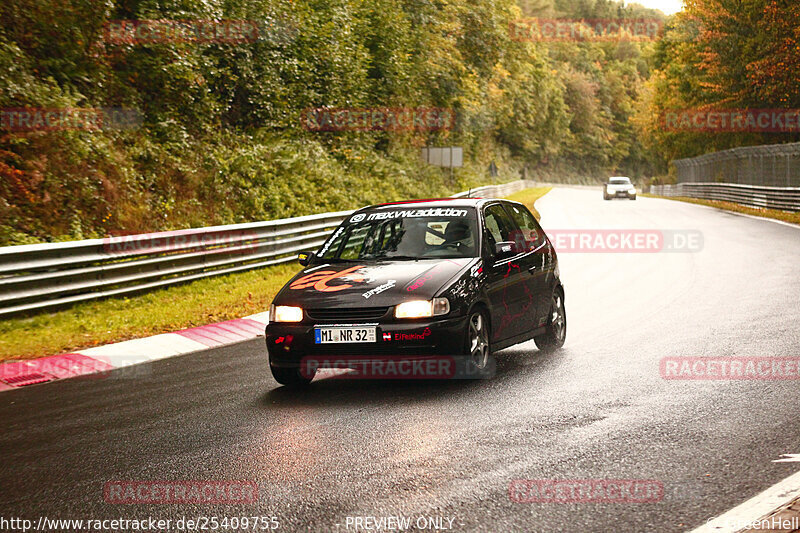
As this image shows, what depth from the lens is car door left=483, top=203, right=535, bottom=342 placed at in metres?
8.19

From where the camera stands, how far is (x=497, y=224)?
900 cm

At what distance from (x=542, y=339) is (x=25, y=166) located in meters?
9.91

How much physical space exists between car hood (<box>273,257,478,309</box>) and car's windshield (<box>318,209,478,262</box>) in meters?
0.21

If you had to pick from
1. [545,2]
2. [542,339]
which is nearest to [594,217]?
[542,339]

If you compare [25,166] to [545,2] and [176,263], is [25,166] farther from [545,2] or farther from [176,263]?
[545,2]

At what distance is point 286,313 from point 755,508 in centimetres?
424

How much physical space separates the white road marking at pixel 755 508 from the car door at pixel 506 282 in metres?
3.60

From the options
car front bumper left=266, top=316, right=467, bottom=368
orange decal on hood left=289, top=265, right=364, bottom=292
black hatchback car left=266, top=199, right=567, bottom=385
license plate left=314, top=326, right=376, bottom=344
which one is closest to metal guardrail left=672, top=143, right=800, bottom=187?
black hatchback car left=266, top=199, right=567, bottom=385

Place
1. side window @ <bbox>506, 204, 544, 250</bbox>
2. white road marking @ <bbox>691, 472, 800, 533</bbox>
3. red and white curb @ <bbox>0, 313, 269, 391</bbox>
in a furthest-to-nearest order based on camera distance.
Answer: side window @ <bbox>506, 204, 544, 250</bbox>
red and white curb @ <bbox>0, 313, 269, 391</bbox>
white road marking @ <bbox>691, 472, 800, 533</bbox>

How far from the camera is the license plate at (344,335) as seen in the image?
7.25 m

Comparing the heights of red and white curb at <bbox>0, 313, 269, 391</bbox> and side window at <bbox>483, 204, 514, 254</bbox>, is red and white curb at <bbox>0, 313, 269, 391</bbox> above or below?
below

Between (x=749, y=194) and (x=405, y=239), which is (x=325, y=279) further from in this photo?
(x=749, y=194)

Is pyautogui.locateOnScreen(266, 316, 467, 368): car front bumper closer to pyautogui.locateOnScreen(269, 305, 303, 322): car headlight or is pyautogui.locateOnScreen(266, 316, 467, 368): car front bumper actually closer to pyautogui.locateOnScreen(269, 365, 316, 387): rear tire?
pyautogui.locateOnScreen(269, 305, 303, 322): car headlight

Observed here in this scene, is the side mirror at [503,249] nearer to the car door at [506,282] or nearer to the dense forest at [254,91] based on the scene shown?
the car door at [506,282]
